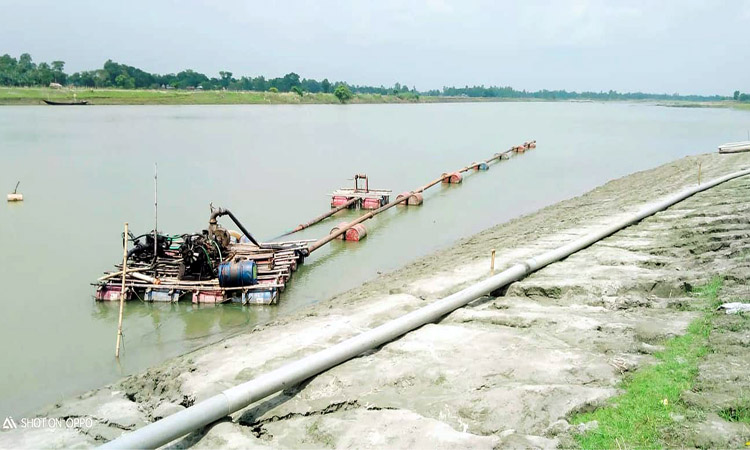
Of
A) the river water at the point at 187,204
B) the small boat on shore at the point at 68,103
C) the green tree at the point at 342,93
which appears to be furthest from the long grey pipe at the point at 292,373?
the green tree at the point at 342,93

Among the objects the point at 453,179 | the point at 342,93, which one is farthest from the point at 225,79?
the point at 453,179

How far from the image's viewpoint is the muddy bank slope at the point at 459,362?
20.1 ft

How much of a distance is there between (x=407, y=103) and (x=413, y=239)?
6695 inches

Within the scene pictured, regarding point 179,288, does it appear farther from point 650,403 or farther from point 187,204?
point 187,204

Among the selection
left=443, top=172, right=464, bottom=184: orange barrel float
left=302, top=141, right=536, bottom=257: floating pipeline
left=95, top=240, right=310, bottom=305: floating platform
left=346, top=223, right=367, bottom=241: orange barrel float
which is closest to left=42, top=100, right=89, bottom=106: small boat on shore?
left=302, top=141, right=536, bottom=257: floating pipeline

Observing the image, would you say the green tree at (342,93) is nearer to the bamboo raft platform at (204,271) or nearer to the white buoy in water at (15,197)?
the white buoy in water at (15,197)

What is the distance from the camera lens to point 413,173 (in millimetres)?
37969

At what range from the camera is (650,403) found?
228 inches

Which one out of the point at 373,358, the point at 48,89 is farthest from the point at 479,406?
the point at 48,89

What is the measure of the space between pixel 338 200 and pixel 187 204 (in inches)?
264

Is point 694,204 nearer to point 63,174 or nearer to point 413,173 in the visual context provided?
point 413,173

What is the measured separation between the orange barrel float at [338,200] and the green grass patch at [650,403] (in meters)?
19.8

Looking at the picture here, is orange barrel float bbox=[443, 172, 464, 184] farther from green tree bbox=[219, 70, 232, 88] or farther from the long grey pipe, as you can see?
green tree bbox=[219, 70, 232, 88]

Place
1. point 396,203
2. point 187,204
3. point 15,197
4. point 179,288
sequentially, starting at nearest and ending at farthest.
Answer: point 179,288
point 15,197
point 187,204
point 396,203
